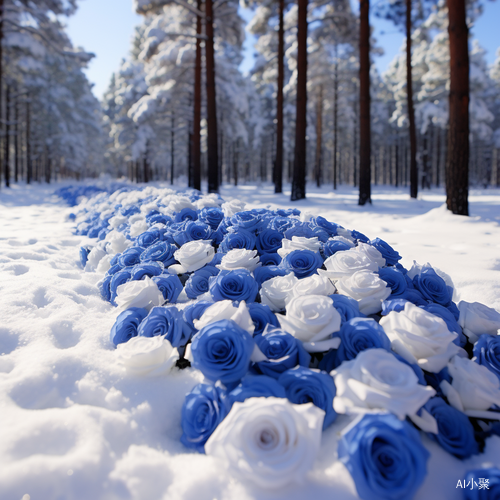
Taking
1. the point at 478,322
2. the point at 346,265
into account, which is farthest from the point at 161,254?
the point at 478,322

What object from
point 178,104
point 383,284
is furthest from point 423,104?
point 383,284

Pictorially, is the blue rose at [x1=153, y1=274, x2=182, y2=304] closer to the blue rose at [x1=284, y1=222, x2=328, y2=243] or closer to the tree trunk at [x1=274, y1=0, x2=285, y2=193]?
the blue rose at [x1=284, y1=222, x2=328, y2=243]

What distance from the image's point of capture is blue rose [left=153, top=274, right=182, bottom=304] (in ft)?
7.44

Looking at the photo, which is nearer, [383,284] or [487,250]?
[383,284]

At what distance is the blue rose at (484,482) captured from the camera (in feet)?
3.52

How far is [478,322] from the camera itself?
5.78ft

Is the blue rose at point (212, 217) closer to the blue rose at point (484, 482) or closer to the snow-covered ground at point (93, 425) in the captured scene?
the snow-covered ground at point (93, 425)

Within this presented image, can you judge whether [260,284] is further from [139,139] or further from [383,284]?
[139,139]

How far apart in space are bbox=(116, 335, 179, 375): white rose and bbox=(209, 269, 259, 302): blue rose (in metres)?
0.39

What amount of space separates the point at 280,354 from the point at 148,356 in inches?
24.6

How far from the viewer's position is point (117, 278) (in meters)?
2.51

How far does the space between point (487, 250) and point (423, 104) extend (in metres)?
23.7

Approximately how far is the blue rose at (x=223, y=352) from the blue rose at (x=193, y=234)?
1493mm

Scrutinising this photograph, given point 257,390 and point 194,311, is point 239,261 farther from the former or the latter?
point 257,390
